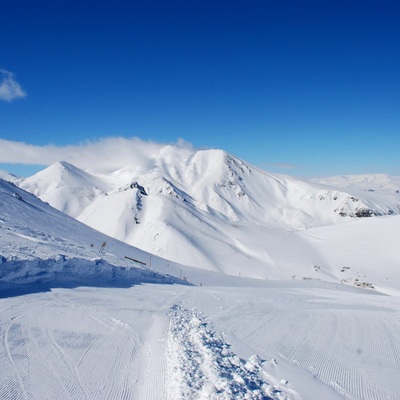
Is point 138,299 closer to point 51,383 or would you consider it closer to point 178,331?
point 178,331

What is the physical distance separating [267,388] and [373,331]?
204 inches

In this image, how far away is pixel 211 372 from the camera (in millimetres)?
5488

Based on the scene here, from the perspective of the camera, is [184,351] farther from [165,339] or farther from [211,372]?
[211,372]

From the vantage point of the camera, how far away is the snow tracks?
16.2 ft

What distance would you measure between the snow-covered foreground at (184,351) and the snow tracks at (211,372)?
0.06ft

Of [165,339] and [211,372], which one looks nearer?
[211,372]

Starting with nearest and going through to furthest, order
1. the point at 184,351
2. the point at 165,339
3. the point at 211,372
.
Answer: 1. the point at 211,372
2. the point at 184,351
3. the point at 165,339

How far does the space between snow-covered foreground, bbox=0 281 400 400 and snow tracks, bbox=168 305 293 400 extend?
0.02 m

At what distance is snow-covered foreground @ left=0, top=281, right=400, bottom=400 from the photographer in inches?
204

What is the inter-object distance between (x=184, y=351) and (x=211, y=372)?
103cm

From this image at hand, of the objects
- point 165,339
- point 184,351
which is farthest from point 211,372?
point 165,339

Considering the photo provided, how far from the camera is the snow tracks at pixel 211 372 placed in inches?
194

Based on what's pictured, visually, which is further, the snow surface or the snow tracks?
the snow surface

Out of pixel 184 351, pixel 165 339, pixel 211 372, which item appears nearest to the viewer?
pixel 211 372
